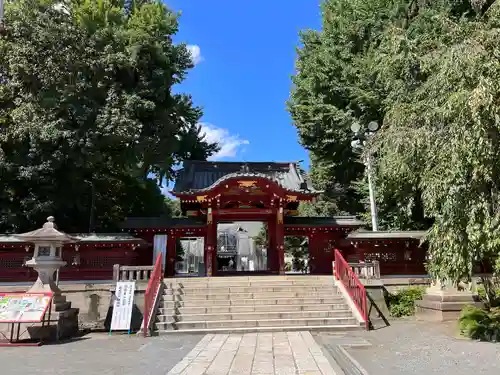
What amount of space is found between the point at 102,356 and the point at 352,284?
758 cm

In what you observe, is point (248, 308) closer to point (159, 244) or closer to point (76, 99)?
point (159, 244)

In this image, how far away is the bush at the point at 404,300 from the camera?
42.8 ft

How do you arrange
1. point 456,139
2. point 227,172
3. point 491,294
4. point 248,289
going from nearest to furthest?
point 456,139
point 491,294
point 248,289
point 227,172

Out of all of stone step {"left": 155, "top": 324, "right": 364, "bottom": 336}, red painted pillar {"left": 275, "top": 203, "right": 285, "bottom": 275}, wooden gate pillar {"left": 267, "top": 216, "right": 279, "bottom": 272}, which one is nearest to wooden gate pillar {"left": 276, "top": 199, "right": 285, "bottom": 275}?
red painted pillar {"left": 275, "top": 203, "right": 285, "bottom": 275}

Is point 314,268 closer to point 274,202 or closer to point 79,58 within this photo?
point 274,202

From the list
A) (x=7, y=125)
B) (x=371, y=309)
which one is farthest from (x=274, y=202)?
(x=7, y=125)

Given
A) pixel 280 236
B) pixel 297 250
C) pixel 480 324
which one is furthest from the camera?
pixel 297 250

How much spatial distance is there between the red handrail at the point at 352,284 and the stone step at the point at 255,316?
1.65ft

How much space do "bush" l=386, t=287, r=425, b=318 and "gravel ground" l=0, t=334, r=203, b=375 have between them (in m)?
6.98

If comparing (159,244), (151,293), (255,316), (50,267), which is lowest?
(255,316)

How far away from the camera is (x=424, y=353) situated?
759 cm

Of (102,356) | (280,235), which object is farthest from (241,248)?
(102,356)

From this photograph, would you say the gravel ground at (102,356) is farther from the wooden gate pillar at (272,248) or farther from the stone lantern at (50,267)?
the wooden gate pillar at (272,248)

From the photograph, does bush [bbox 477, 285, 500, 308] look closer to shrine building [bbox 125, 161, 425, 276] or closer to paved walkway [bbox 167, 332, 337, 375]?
shrine building [bbox 125, 161, 425, 276]
